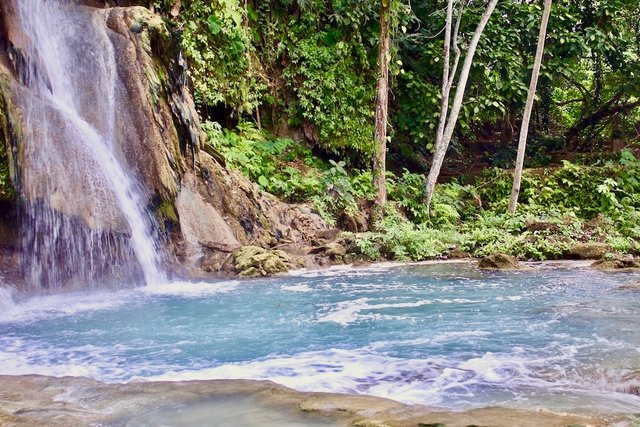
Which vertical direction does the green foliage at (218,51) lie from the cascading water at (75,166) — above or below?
above

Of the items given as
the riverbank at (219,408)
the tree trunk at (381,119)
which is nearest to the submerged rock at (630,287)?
the riverbank at (219,408)

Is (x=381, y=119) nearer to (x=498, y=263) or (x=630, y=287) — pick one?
(x=498, y=263)

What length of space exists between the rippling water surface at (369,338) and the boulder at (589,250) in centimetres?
299

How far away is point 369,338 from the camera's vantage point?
5695 mm

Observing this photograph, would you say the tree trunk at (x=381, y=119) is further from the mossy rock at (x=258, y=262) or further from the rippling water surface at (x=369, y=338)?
the rippling water surface at (x=369, y=338)

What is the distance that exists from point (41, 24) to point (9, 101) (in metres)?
2.53

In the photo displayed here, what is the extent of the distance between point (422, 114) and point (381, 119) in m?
4.08

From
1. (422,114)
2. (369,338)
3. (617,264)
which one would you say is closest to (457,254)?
(617,264)

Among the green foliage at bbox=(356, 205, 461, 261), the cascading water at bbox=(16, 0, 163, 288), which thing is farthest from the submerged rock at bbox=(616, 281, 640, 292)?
the cascading water at bbox=(16, 0, 163, 288)

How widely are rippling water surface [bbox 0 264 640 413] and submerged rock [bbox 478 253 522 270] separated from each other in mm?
1605

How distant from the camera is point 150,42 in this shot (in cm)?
1096

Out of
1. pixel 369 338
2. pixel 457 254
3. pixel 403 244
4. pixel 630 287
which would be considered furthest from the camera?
pixel 457 254

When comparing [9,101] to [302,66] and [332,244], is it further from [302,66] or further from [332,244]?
[302,66]

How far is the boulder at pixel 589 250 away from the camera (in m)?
12.2
